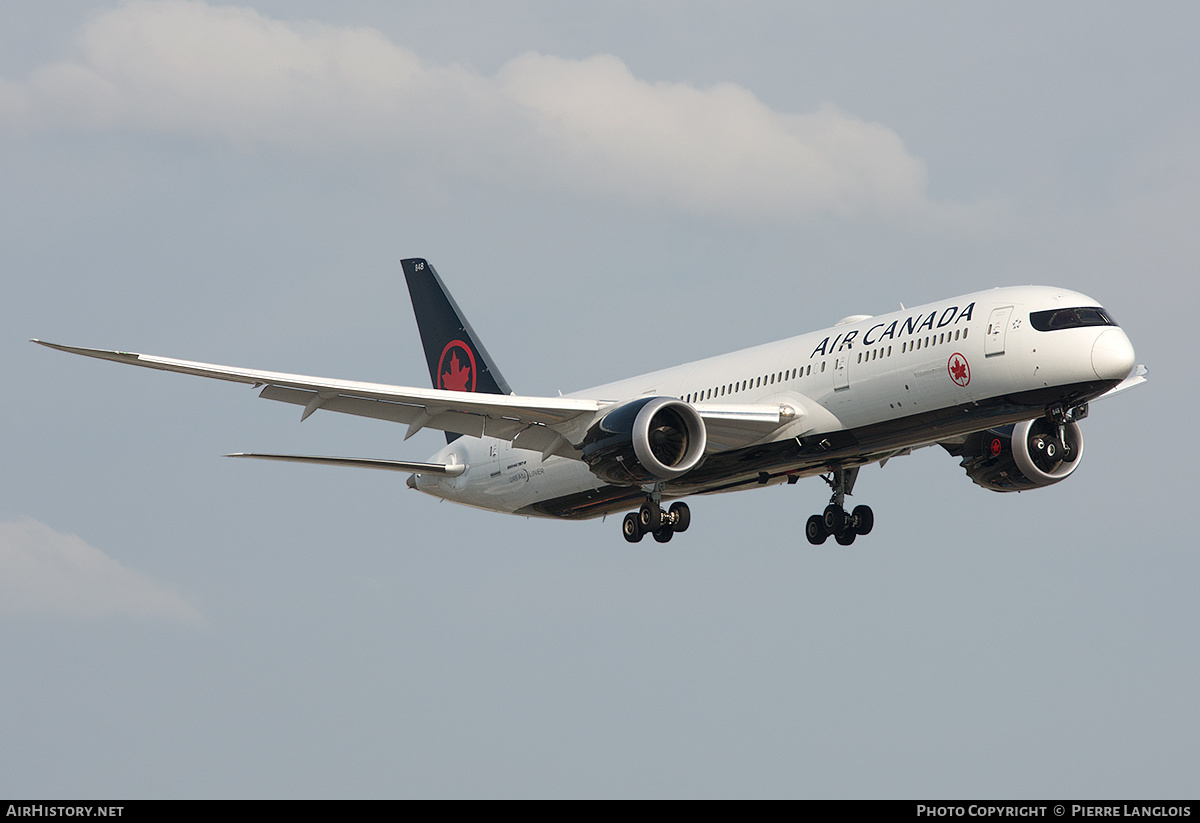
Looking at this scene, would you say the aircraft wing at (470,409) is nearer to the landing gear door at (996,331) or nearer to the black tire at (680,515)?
the black tire at (680,515)

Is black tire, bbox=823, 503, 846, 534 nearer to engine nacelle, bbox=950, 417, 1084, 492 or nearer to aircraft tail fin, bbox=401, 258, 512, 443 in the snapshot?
engine nacelle, bbox=950, 417, 1084, 492

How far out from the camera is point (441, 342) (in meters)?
55.5

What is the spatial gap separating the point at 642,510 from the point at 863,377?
792 cm

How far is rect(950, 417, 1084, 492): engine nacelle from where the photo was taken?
1799 inches

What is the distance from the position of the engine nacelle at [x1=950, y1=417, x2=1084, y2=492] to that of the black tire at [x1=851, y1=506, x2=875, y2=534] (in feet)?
13.1

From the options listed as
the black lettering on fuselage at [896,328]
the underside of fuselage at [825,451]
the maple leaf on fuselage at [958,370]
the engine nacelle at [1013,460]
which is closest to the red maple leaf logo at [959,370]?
the maple leaf on fuselage at [958,370]

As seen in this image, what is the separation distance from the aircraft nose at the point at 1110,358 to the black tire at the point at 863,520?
10.9m

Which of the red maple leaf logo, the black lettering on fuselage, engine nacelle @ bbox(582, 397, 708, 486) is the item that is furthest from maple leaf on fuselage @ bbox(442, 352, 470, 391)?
the red maple leaf logo

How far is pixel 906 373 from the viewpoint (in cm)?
3834

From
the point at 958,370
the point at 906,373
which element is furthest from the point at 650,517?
the point at 958,370
